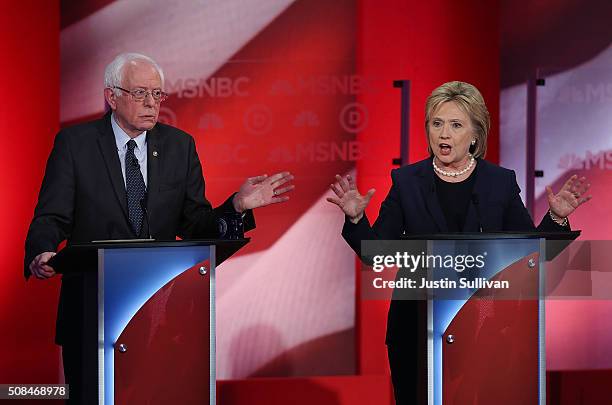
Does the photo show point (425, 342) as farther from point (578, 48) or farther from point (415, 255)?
point (578, 48)

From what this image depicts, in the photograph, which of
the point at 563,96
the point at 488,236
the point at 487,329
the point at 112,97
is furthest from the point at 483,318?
the point at 563,96

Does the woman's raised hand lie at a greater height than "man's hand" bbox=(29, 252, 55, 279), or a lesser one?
greater

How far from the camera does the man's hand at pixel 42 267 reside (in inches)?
118

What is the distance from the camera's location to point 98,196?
11.1 feet

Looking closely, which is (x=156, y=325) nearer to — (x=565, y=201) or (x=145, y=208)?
(x=145, y=208)

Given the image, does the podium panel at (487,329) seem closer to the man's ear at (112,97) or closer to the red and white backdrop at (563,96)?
the man's ear at (112,97)

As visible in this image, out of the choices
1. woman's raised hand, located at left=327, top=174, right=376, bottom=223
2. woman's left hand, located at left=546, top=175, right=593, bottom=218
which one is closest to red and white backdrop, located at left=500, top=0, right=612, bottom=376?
woman's left hand, located at left=546, top=175, right=593, bottom=218

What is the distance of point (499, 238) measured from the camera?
2.97 meters

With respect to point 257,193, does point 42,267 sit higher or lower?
lower

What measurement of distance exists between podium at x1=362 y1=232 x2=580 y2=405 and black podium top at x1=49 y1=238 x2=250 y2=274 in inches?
23.2

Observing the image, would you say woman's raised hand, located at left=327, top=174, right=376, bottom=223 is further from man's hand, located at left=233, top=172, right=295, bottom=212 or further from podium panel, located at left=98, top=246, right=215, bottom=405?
podium panel, located at left=98, top=246, right=215, bottom=405

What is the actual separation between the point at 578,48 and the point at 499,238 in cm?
307

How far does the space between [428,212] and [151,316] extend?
3.61 feet

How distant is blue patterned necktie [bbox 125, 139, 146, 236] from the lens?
133 inches
